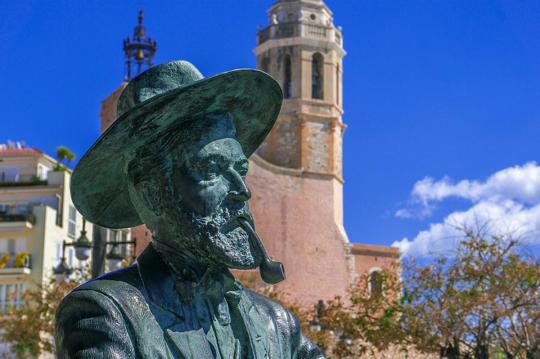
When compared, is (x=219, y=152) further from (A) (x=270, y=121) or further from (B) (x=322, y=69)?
(B) (x=322, y=69)

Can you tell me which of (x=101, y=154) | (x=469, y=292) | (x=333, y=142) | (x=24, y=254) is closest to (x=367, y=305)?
(x=469, y=292)

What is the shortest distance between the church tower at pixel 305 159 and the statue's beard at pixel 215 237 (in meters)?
44.4

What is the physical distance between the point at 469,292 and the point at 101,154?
1697 cm

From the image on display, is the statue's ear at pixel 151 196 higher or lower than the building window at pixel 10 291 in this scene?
lower

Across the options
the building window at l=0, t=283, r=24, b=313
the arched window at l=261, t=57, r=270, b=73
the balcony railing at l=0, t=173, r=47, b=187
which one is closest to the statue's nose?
the building window at l=0, t=283, r=24, b=313

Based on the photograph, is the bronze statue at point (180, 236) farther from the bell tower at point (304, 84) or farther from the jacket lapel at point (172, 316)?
the bell tower at point (304, 84)

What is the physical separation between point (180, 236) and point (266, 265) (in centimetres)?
19

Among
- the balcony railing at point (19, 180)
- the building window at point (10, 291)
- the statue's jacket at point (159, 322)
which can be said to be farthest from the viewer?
the balcony railing at point (19, 180)

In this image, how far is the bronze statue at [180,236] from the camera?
210cm

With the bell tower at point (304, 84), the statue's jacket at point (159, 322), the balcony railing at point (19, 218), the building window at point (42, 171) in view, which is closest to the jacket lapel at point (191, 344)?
the statue's jacket at point (159, 322)

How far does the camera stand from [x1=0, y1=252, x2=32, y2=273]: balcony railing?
117 feet

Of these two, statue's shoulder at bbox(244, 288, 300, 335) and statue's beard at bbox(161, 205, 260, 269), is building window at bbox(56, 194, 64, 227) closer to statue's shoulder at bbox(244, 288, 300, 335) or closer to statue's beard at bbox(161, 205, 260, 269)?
statue's shoulder at bbox(244, 288, 300, 335)

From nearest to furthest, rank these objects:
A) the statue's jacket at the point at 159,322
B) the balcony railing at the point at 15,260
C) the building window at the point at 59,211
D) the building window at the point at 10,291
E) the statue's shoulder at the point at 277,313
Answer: the statue's jacket at the point at 159,322 < the statue's shoulder at the point at 277,313 < the building window at the point at 10,291 < the balcony railing at the point at 15,260 < the building window at the point at 59,211

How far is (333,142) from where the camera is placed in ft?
167
